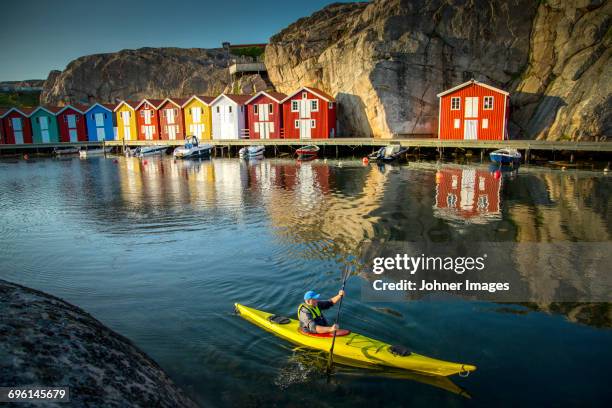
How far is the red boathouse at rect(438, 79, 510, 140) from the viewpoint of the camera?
5447 cm

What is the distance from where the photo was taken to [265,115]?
71.2 meters

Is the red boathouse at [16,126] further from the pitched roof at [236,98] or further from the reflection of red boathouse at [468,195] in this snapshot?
the reflection of red boathouse at [468,195]

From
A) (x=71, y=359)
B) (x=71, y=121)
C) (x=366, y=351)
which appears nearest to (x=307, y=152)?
(x=71, y=121)

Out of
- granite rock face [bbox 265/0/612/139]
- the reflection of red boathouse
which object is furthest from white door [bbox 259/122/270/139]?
the reflection of red boathouse

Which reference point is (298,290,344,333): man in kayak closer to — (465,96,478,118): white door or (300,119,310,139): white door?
(465,96,478,118): white door

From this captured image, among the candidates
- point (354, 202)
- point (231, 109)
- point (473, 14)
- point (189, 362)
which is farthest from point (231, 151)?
point (189, 362)

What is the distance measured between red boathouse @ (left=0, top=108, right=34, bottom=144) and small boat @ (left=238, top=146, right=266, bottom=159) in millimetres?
45022

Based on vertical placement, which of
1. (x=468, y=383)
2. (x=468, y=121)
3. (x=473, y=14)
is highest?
(x=473, y=14)

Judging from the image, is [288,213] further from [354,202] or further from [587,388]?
[587,388]

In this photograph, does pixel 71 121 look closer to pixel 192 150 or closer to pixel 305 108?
pixel 192 150

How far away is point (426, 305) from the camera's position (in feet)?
46.7

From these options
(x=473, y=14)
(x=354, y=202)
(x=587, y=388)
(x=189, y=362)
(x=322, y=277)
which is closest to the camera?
(x=587, y=388)

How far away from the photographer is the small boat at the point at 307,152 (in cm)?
6209

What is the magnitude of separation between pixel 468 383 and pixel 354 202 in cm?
2011
